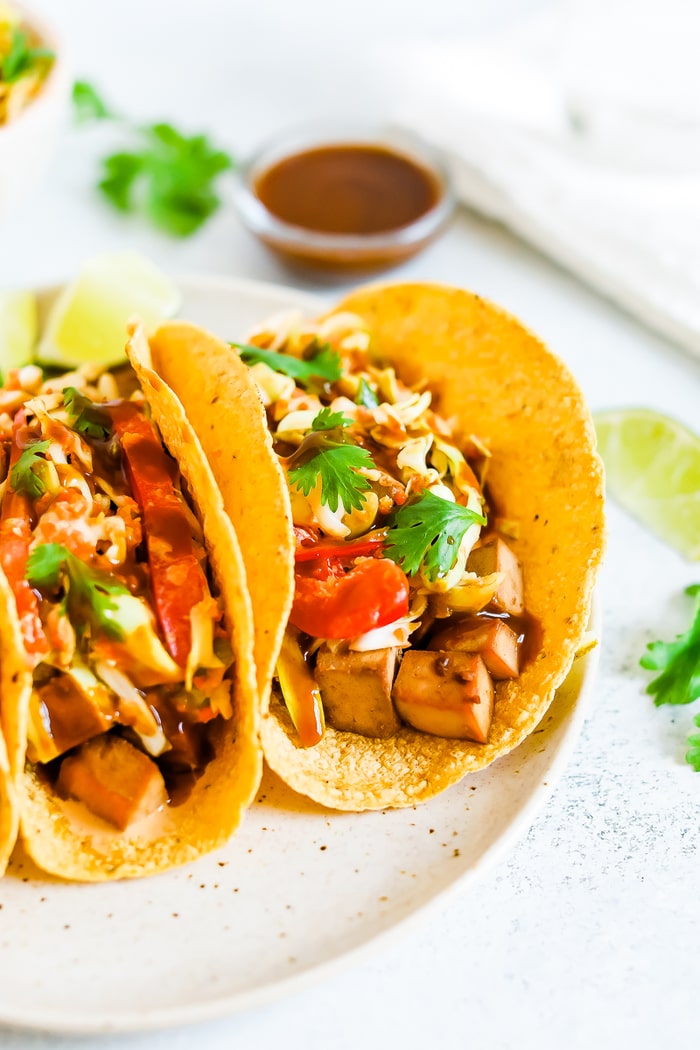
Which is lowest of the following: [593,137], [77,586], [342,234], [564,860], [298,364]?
[564,860]

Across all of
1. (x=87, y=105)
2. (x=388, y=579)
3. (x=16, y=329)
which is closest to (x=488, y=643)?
(x=388, y=579)

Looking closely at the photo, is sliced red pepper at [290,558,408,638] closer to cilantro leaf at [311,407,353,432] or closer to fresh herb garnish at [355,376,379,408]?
cilantro leaf at [311,407,353,432]

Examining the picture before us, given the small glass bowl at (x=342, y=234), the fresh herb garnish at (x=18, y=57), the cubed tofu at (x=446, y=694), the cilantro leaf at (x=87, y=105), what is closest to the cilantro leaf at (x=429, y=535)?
the cubed tofu at (x=446, y=694)

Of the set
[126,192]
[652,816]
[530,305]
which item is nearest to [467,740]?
[652,816]

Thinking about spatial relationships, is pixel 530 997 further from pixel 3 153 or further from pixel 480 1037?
pixel 3 153

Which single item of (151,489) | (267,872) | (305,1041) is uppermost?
(151,489)

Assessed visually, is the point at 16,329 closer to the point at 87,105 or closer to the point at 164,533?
the point at 164,533
